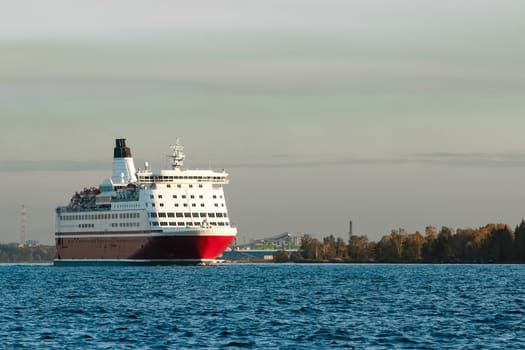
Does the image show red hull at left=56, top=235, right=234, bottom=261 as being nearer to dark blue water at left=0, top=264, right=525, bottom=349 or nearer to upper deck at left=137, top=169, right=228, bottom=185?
upper deck at left=137, top=169, right=228, bottom=185

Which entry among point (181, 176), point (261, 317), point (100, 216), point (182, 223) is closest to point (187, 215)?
point (182, 223)

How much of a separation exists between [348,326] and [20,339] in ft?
52.0

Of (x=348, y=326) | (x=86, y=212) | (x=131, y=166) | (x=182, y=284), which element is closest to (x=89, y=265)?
(x=86, y=212)

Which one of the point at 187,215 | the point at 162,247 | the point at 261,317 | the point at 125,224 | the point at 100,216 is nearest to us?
the point at 261,317

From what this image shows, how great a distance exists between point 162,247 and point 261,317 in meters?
96.1

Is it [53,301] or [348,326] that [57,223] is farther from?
[348,326]

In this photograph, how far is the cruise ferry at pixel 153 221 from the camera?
160m

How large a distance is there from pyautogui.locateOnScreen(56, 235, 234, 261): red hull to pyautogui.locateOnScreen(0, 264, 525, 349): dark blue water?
5622cm

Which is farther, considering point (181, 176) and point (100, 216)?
point (100, 216)

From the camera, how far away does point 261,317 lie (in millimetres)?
64938

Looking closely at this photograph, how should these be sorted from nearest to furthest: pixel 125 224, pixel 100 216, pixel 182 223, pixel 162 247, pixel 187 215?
1. pixel 162 247
2. pixel 182 223
3. pixel 187 215
4. pixel 125 224
5. pixel 100 216

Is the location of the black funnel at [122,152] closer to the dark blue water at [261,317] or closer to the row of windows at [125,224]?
the row of windows at [125,224]

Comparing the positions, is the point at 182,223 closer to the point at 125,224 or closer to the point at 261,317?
the point at 125,224

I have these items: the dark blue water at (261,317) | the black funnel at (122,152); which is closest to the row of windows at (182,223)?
the black funnel at (122,152)
